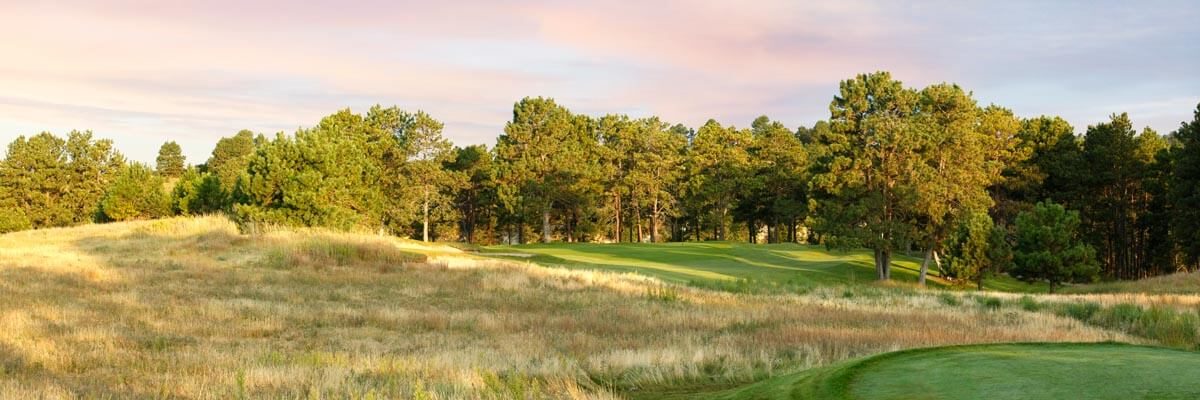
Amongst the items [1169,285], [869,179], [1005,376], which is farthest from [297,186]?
[1005,376]

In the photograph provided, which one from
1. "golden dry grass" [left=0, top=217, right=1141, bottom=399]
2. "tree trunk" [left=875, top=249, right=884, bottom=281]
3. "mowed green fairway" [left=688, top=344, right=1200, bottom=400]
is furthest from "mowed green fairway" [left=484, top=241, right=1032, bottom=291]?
"mowed green fairway" [left=688, top=344, right=1200, bottom=400]

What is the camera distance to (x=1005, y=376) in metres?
4.53

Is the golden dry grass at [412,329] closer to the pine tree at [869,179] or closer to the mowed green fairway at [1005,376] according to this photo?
the mowed green fairway at [1005,376]

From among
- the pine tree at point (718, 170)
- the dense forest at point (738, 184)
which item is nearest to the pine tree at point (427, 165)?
the dense forest at point (738, 184)

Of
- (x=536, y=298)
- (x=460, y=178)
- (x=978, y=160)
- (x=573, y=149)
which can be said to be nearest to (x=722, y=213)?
(x=573, y=149)

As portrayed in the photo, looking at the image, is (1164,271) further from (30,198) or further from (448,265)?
(30,198)

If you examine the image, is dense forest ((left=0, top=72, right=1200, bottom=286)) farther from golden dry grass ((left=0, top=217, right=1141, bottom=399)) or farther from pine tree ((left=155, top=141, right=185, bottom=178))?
pine tree ((left=155, top=141, right=185, bottom=178))

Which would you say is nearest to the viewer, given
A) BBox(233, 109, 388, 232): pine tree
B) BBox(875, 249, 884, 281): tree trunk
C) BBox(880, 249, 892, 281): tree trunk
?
BBox(875, 249, 884, 281): tree trunk

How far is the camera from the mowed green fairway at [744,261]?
40.3 metres

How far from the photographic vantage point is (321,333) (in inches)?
507

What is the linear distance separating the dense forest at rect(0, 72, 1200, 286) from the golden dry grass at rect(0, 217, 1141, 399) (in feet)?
55.1

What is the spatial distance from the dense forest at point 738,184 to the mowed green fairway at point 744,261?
2369 mm

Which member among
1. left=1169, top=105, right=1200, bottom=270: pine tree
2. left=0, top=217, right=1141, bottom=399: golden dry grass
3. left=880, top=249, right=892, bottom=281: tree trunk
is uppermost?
left=1169, top=105, right=1200, bottom=270: pine tree

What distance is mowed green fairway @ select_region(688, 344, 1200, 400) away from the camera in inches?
162
